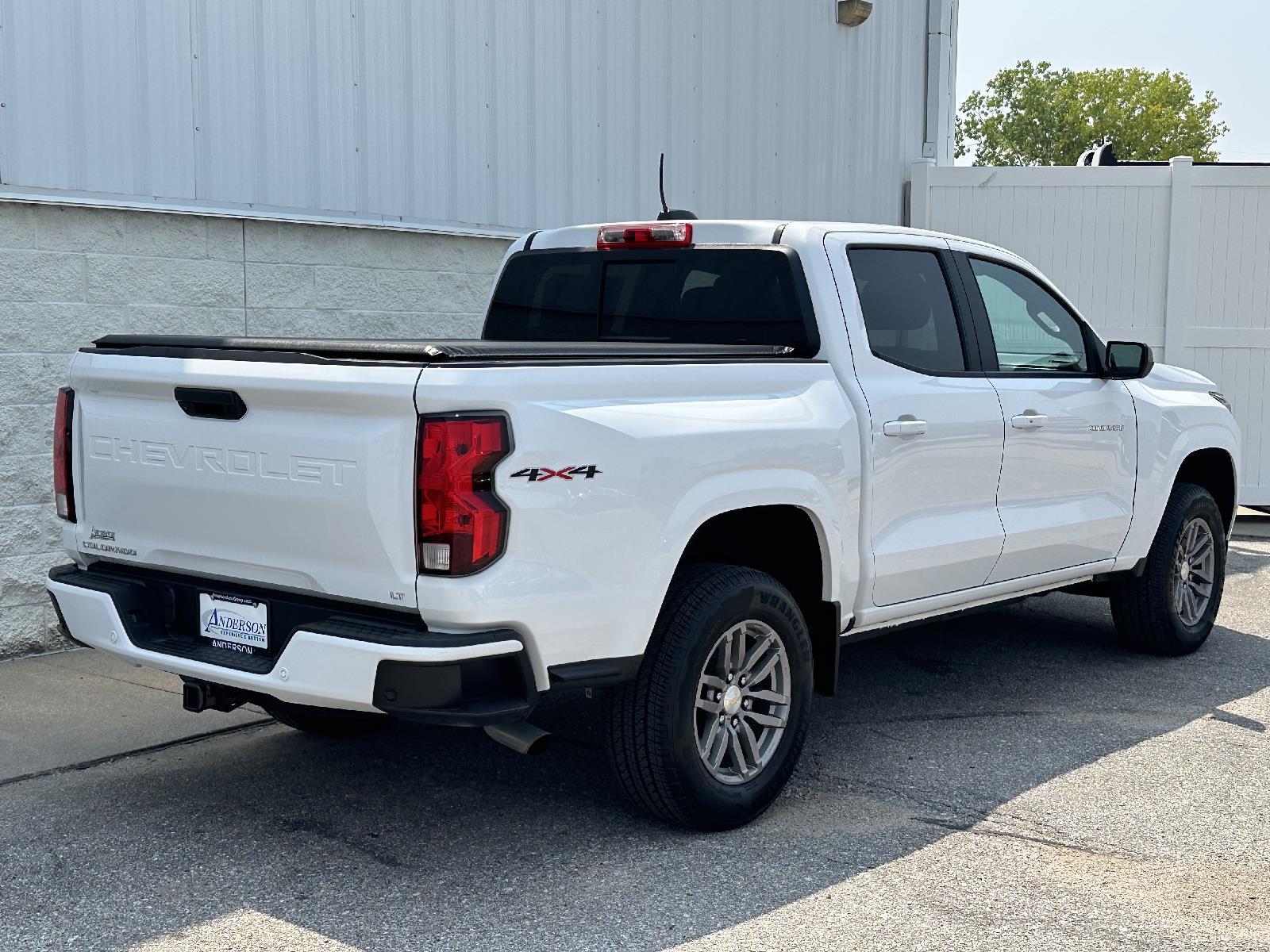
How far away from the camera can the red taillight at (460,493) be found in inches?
148

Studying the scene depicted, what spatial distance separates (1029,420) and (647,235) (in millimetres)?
1739

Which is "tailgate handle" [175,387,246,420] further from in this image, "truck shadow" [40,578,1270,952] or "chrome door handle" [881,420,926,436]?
"chrome door handle" [881,420,926,436]

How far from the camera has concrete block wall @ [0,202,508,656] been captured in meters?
6.79

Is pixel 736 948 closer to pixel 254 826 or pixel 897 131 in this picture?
pixel 254 826

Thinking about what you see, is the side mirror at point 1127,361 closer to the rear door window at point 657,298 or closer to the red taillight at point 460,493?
the rear door window at point 657,298

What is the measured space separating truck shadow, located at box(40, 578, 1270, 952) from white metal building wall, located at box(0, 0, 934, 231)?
3.31 metres

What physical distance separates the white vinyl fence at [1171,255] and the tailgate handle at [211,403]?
8927 mm

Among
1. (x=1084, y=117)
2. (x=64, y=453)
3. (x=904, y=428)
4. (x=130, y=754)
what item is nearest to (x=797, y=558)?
(x=904, y=428)

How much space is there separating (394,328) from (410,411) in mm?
4758

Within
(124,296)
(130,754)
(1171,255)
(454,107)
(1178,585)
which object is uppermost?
(454,107)

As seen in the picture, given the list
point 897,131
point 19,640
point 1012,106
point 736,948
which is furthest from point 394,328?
point 1012,106

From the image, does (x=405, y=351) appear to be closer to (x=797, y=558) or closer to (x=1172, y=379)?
(x=797, y=558)

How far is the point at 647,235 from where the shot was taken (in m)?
5.45

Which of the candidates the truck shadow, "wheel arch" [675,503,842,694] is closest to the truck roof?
"wheel arch" [675,503,842,694]
